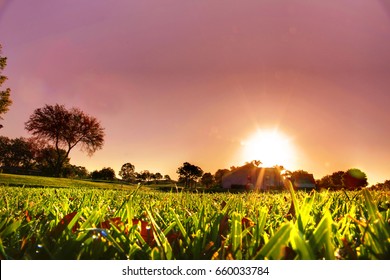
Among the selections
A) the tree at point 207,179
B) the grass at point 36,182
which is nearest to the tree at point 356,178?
the grass at point 36,182

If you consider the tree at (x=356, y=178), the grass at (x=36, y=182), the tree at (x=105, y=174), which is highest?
the tree at (x=105, y=174)

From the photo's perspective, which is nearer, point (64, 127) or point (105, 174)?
point (64, 127)

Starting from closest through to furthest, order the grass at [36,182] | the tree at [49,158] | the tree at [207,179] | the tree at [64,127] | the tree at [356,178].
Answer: the grass at [36,182] < the tree at [356,178] < the tree at [64,127] < the tree at [49,158] < the tree at [207,179]

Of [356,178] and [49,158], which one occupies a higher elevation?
[49,158]

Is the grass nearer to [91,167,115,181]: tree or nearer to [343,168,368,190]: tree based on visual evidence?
[343,168,368,190]: tree

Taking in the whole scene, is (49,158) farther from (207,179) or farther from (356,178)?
(356,178)

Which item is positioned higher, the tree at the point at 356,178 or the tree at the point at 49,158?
the tree at the point at 49,158

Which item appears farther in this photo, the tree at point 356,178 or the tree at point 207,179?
the tree at point 207,179

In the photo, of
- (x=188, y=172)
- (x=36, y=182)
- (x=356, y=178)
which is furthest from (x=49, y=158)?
(x=356, y=178)

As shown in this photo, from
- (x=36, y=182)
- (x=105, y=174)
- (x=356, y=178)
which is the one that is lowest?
(x=36, y=182)

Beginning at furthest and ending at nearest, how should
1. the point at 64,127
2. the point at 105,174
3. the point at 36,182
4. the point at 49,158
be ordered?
1. the point at 105,174
2. the point at 49,158
3. the point at 64,127
4. the point at 36,182

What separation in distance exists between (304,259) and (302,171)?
91.4 metres

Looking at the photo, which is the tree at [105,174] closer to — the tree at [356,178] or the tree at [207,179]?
the tree at [207,179]
